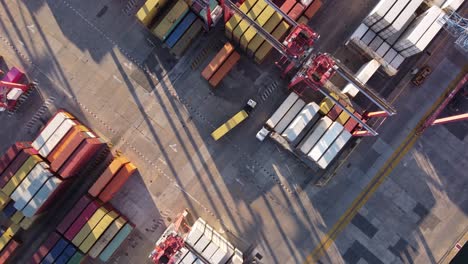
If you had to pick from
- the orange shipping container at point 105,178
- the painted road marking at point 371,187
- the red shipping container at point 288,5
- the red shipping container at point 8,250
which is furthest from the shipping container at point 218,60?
the red shipping container at point 8,250

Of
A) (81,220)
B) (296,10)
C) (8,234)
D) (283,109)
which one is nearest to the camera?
(296,10)

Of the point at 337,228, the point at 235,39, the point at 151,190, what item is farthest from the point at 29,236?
the point at 337,228

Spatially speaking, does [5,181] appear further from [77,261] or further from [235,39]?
[235,39]

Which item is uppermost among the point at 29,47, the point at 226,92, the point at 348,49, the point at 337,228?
the point at 348,49

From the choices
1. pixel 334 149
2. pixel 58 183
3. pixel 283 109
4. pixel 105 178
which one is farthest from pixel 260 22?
pixel 58 183

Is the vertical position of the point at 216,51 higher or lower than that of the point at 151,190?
higher

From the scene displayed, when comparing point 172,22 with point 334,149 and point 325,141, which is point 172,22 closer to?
point 325,141

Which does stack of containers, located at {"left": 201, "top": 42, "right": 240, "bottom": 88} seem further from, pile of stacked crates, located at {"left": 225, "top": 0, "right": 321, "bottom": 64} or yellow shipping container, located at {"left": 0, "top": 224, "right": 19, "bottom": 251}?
yellow shipping container, located at {"left": 0, "top": 224, "right": 19, "bottom": 251}
